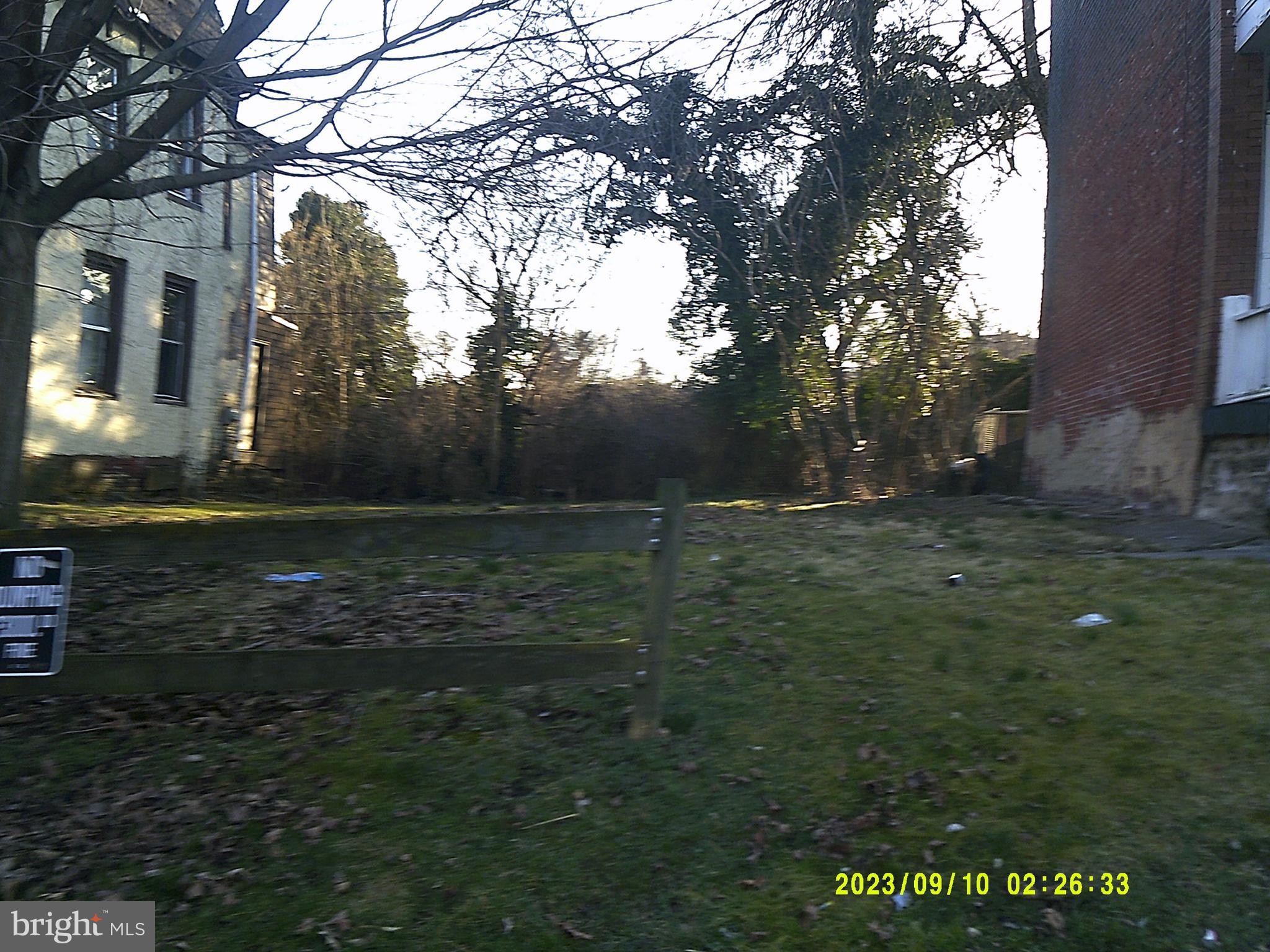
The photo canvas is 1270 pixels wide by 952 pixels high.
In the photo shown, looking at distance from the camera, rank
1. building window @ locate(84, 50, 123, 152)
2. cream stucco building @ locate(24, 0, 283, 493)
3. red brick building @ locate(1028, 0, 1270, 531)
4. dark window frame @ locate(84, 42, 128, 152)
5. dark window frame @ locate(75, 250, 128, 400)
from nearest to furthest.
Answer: building window @ locate(84, 50, 123, 152), dark window frame @ locate(84, 42, 128, 152), red brick building @ locate(1028, 0, 1270, 531), cream stucco building @ locate(24, 0, 283, 493), dark window frame @ locate(75, 250, 128, 400)

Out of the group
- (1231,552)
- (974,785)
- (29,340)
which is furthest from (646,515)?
(29,340)

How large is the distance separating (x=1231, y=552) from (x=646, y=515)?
18.1 ft

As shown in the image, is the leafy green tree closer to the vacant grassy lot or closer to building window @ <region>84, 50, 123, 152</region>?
building window @ <region>84, 50, 123, 152</region>

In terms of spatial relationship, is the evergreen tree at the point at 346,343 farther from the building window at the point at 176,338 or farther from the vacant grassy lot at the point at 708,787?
the vacant grassy lot at the point at 708,787

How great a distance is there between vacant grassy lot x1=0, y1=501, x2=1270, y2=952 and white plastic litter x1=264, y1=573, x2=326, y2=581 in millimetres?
892

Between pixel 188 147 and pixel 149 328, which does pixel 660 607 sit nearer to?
pixel 188 147

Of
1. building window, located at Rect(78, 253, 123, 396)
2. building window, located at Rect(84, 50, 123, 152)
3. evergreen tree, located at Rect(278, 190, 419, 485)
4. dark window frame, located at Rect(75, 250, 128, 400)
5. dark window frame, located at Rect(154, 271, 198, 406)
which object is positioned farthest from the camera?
evergreen tree, located at Rect(278, 190, 419, 485)

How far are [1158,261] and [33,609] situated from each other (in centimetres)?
1062

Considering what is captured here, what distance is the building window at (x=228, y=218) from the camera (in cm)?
1630

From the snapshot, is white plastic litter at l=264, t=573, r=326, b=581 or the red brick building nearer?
white plastic litter at l=264, t=573, r=326, b=581

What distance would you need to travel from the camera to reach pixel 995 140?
632 inches

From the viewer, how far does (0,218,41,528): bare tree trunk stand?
25.2ft

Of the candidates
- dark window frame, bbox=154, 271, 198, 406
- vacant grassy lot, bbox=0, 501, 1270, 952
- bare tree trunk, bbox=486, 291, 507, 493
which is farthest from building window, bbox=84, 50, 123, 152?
bare tree trunk, bbox=486, 291, 507, 493
